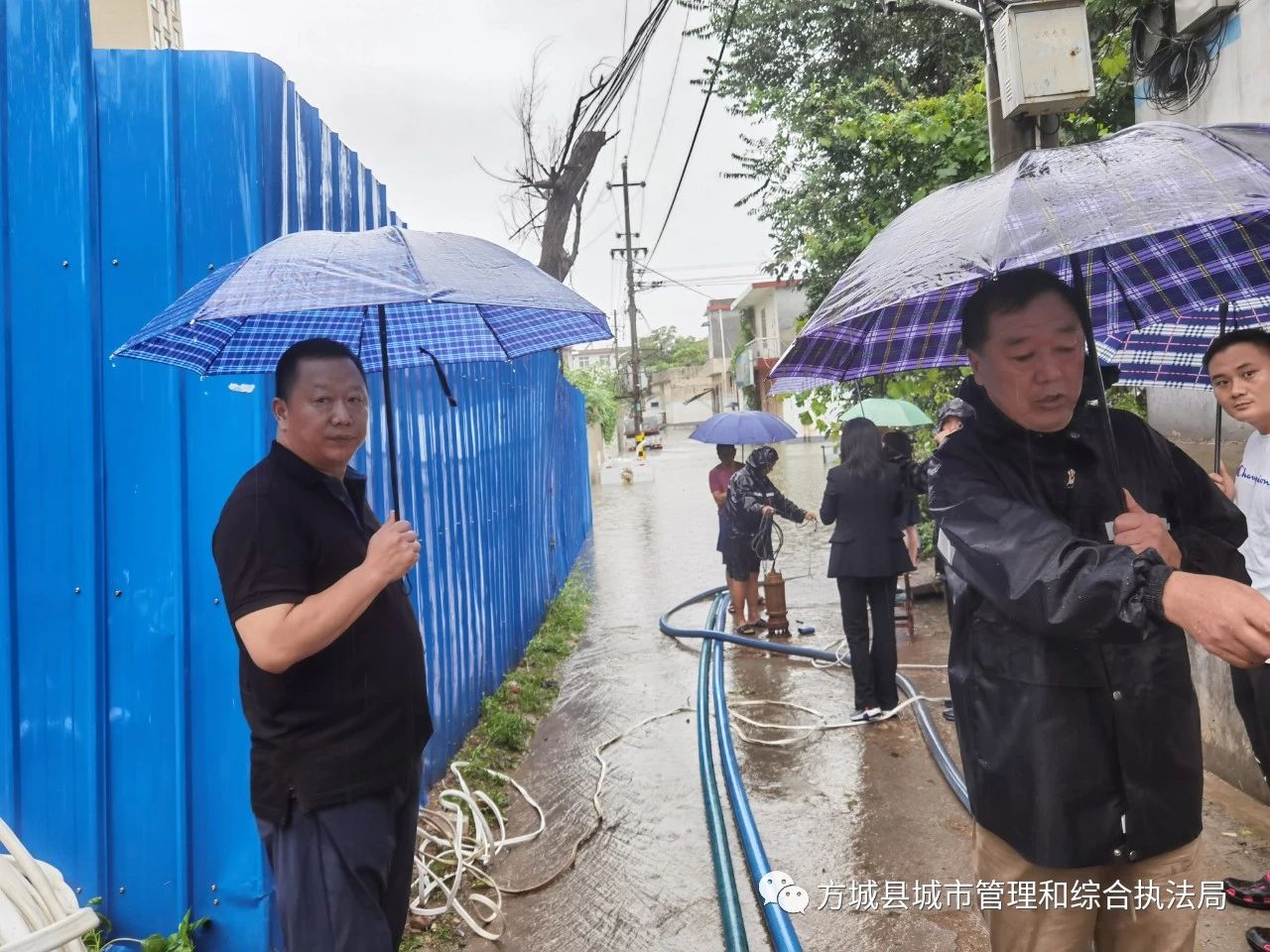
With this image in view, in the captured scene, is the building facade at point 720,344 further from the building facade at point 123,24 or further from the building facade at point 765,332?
the building facade at point 123,24

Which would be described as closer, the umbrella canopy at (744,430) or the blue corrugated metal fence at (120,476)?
the blue corrugated metal fence at (120,476)

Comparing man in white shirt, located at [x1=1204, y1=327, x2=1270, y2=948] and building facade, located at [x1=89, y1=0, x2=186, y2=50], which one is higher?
building facade, located at [x1=89, y1=0, x2=186, y2=50]

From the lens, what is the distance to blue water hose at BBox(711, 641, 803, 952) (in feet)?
9.89

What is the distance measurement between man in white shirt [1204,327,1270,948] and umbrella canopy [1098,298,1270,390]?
0.24 m

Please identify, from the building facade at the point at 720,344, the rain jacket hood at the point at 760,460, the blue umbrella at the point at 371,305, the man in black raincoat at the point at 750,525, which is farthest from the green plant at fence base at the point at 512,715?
the building facade at the point at 720,344

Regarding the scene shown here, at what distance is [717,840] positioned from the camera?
3.71 m

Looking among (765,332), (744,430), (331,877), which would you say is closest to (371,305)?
(331,877)

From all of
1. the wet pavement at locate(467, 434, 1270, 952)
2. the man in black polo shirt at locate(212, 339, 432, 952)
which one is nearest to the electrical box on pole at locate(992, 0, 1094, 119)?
the wet pavement at locate(467, 434, 1270, 952)

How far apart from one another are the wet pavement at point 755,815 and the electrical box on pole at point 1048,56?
3.45 meters

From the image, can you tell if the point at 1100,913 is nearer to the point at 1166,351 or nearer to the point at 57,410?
the point at 1166,351

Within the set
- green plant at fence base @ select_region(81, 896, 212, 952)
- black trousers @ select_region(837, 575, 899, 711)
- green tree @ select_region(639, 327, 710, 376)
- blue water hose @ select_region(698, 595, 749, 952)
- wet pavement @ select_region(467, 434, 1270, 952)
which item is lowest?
wet pavement @ select_region(467, 434, 1270, 952)

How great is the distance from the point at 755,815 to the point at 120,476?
3097 mm

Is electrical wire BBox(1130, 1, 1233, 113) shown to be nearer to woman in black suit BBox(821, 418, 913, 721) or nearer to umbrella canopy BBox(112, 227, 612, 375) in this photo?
woman in black suit BBox(821, 418, 913, 721)

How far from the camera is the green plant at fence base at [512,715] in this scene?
3344mm
